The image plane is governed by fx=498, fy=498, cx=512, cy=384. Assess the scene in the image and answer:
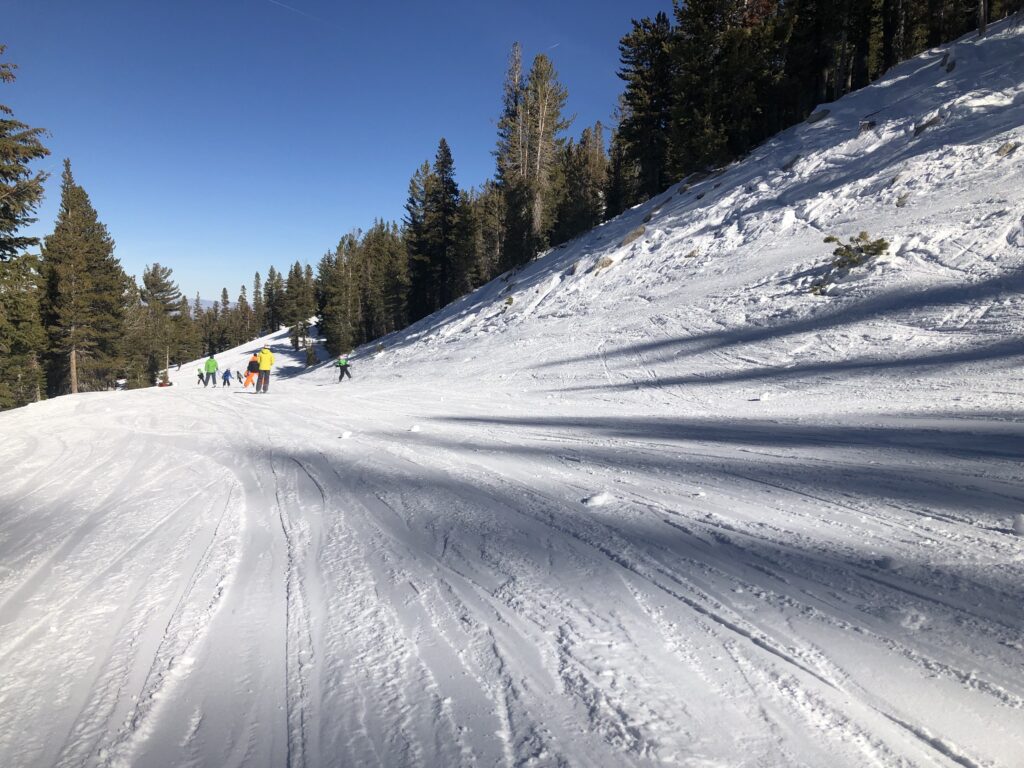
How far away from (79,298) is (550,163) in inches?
1295

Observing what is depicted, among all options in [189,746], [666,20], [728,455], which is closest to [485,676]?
[189,746]

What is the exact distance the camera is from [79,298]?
3219 centimetres

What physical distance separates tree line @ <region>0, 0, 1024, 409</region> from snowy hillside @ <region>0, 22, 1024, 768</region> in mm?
17825

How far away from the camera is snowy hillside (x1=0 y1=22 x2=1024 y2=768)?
172 cm

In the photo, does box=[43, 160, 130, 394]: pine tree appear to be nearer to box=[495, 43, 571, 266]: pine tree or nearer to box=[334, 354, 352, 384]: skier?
box=[334, 354, 352, 384]: skier

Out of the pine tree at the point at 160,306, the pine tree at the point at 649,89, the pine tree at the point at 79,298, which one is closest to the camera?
the pine tree at the point at 649,89

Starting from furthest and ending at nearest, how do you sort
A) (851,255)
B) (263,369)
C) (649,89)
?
(649,89)
(263,369)
(851,255)

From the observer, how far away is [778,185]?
18766 millimetres

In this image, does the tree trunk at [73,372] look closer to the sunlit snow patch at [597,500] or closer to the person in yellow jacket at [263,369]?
the person in yellow jacket at [263,369]

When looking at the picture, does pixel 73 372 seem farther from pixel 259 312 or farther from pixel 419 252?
pixel 259 312

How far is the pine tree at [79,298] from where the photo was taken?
32281 mm

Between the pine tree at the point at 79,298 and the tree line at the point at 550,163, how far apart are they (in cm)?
12

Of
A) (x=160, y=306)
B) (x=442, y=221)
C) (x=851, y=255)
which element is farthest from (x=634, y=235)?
(x=160, y=306)

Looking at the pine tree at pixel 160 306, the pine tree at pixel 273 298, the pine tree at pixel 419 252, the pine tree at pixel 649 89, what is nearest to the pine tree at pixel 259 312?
the pine tree at pixel 273 298
